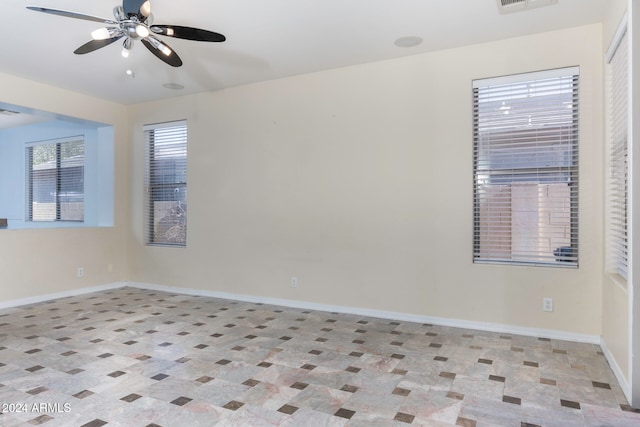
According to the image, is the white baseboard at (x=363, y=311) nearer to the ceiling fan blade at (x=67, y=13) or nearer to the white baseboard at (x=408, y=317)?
the white baseboard at (x=408, y=317)

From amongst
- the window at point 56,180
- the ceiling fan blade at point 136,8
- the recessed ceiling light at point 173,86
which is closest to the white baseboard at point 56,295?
the window at point 56,180

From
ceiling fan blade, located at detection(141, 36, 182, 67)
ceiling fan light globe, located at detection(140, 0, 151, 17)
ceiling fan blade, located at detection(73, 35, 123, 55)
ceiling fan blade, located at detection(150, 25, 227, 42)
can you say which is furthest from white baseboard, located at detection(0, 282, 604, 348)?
ceiling fan light globe, located at detection(140, 0, 151, 17)

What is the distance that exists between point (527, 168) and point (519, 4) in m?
1.44

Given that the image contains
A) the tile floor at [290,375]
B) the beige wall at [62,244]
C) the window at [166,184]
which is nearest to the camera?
the tile floor at [290,375]

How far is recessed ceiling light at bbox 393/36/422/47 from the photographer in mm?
3924

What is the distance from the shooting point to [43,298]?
17.7 feet

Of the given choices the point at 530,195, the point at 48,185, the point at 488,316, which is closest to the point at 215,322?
the point at 488,316

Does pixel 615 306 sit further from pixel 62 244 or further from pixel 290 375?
pixel 62 244

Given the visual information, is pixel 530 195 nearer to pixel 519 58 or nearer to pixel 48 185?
pixel 519 58

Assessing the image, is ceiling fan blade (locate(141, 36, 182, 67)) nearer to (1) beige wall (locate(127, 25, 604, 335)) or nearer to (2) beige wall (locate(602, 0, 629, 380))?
(1) beige wall (locate(127, 25, 604, 335))

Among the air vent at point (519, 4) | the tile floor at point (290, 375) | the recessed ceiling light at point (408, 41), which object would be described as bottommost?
the tile floor at point (290, 375)

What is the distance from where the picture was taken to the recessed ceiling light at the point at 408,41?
392 centimetres

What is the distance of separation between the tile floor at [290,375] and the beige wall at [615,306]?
18cm

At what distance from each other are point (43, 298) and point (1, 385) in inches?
119
